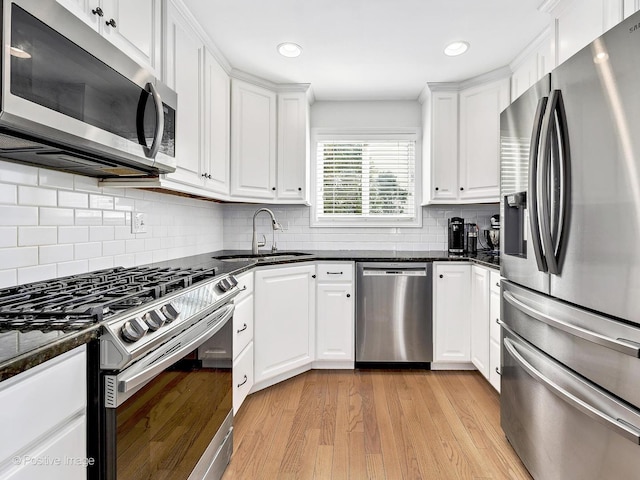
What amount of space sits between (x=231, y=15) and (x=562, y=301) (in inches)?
88.8

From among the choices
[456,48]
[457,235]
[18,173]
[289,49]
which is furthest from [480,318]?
[18,173]

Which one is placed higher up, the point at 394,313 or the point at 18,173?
the point at 18,173

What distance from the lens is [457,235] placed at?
11.1 feet

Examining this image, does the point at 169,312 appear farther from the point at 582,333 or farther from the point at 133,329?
the point at 582,333

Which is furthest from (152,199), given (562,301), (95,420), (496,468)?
(496,468)

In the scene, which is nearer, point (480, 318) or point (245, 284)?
point (245, 284)

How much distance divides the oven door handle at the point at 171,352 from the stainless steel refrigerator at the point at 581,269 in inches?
52.9

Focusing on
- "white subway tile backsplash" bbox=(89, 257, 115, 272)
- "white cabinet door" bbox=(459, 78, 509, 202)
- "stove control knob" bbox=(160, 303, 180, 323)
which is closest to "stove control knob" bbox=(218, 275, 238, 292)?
"stove control knob" bbox=(160, 303, 180, 323)

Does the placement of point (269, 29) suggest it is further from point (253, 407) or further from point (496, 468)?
point (496, 468)

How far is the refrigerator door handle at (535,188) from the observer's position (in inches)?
61.2

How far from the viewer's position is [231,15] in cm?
223

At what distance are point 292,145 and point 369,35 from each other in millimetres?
1086

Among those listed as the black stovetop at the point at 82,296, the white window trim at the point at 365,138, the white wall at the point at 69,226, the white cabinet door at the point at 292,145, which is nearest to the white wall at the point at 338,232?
the white window trim at the point at 365,138

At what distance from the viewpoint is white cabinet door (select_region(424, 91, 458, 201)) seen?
319 centimetres
